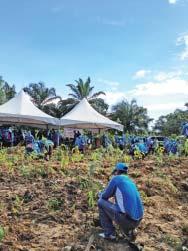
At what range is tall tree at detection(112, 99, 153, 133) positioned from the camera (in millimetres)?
51250

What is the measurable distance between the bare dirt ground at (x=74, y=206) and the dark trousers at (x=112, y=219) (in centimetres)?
22

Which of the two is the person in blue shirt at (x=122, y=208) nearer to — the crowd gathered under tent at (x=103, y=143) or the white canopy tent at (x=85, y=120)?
the crowd gathered under tent at (x=103, y=143)

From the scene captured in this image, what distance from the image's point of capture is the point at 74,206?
7.49 m

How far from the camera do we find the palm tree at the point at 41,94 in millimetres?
46891

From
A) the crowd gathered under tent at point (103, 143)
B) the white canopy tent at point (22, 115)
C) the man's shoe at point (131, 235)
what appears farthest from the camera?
the white canopy tent at point (22, 115)

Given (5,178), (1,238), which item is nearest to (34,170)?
(5,178)

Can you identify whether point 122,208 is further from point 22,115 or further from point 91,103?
point 91,103

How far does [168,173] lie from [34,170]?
9.71 feet

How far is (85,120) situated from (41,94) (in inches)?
1025

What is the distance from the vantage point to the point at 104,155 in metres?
12.4

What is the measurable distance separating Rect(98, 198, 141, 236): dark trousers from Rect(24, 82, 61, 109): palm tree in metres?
40.9

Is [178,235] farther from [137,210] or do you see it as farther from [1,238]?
[1,238]

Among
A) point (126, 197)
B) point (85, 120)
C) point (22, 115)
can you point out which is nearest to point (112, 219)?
point (126, 197)

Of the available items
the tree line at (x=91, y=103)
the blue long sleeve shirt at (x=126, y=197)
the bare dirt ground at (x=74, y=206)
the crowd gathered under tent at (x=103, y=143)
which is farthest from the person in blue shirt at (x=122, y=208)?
the tree line at (x=91, y=103)
